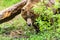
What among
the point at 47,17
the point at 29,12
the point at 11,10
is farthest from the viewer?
the point at 11,10

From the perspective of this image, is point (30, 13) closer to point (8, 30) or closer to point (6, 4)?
point (8, 30)

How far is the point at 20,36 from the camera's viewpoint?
7.88 metres

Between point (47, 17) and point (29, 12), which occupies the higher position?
point (47, 17)

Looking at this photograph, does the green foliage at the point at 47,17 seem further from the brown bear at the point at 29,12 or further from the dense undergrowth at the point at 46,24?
the brown bear at the point at 29,12

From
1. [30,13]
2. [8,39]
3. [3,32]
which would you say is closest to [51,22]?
[30,13]

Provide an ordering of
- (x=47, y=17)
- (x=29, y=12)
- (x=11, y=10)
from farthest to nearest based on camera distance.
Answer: (x=11, y=10)
(x=29, y=12)
(x=47, y=17)

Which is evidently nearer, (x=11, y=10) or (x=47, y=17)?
(x=47, y=17)

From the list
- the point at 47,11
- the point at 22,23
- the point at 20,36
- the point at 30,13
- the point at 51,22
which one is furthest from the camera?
the point at 22,23

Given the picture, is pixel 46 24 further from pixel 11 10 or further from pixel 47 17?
pixel 11 10

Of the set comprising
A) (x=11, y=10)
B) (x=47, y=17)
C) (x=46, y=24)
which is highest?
(x=47, y=17)

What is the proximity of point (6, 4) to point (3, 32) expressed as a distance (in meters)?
4.04

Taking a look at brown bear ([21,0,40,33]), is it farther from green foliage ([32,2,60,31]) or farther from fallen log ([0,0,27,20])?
green foliage ([32,2,60,31])

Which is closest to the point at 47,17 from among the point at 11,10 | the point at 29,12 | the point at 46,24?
the point at 46,24

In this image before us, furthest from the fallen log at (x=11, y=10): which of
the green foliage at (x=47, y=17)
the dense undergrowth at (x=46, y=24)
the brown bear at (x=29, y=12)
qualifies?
the green foliage at (x=47, y=17)
